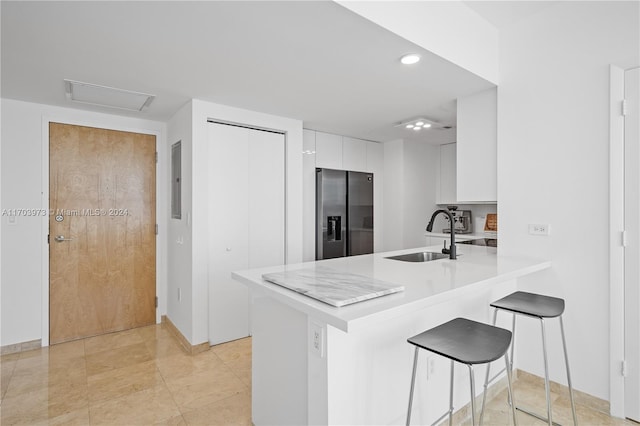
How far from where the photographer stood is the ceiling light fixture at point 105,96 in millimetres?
2533

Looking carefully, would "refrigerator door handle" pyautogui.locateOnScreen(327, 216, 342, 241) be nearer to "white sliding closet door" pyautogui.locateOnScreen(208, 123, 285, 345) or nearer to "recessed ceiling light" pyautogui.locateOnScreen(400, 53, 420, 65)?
"white sliding closet door" pyautogui.locateOnScreen(208, 123, 285, 345)

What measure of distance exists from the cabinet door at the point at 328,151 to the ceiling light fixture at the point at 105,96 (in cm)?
191

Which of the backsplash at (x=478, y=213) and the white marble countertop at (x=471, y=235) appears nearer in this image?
the white marble countertop at (x=471, y=235)

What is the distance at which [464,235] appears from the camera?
179 inches

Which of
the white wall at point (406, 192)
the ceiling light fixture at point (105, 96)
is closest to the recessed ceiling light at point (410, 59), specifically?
the ceiling light fixture at point (105, 96)

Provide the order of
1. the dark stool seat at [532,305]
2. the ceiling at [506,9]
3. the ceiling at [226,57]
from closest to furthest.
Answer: the ceiling at [226,57] < the dark stool seat at [532,305] < the ceiling at [506,9]

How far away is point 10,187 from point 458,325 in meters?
3.65

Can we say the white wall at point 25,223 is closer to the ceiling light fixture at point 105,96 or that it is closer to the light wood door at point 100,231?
the light wood door at point 100,231

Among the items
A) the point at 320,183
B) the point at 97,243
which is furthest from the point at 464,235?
the point at 97,243

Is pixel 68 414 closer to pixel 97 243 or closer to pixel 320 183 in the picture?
pixel 97 243

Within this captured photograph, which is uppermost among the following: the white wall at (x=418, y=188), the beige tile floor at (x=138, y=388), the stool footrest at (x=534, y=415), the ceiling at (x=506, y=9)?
the ceiling at (x=506, y=9)

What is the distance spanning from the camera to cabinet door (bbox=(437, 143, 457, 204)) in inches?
192

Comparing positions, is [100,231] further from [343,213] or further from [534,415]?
[534,415]

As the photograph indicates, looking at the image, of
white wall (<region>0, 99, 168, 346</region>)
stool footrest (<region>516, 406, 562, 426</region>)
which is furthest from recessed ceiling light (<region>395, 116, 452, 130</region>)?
white wall (<region>0, 99, 168, 346</region>)
